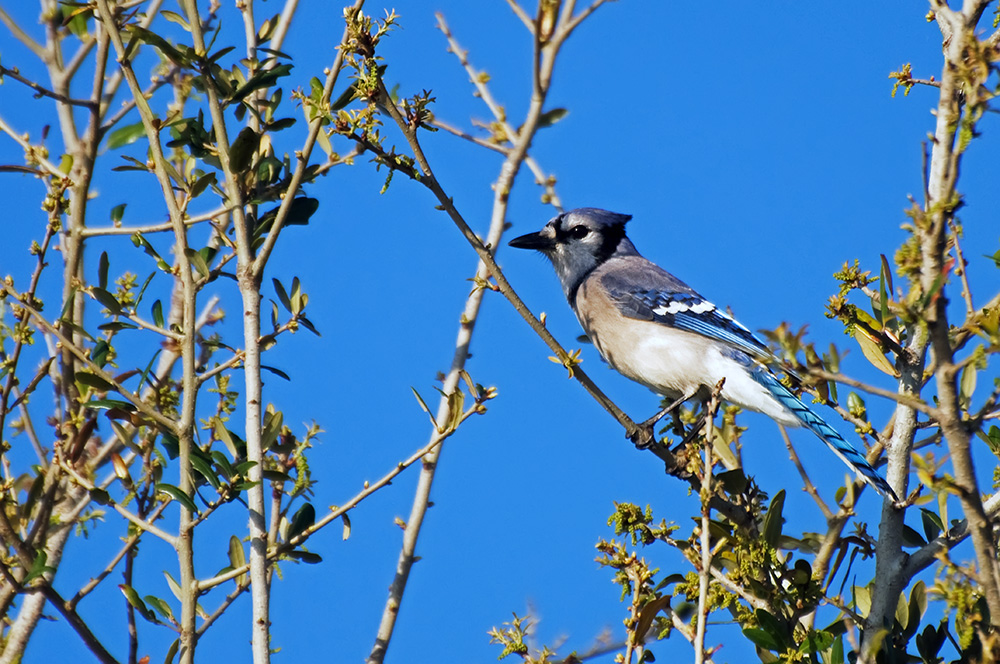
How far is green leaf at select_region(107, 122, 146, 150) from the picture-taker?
2.73m

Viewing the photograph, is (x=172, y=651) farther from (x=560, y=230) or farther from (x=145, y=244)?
(x=560, y=230)

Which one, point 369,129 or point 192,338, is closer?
point 192,338

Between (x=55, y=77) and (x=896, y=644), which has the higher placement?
(x=55, y=77)

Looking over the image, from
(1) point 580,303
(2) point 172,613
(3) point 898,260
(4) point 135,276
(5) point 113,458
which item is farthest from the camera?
(1) point 580,303

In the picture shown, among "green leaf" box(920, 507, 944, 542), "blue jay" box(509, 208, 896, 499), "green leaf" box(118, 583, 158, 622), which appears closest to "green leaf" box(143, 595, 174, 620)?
"green leaf" box(118, 583, 158, 622)

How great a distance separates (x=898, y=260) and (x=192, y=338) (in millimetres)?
→ 1178

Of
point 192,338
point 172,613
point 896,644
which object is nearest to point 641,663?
point 896,644

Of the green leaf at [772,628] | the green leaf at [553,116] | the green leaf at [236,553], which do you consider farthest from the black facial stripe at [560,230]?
the green leaf at [772,628]

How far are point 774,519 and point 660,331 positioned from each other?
1.48 meters

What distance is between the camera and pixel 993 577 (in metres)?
1.49

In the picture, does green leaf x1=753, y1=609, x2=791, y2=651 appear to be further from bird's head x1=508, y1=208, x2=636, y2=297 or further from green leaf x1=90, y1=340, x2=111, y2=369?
bird's head x1=508, y1=208, x2=636, y2=297

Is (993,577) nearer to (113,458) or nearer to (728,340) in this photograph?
(113,458)

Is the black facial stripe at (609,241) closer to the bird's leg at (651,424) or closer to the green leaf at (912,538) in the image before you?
the bird's leg at (651,424)

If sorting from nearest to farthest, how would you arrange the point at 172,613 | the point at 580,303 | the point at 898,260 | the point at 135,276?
1. the point at 898,260
2. the point at 172,613
3. the point at 135,276
4. the point at 580,303
